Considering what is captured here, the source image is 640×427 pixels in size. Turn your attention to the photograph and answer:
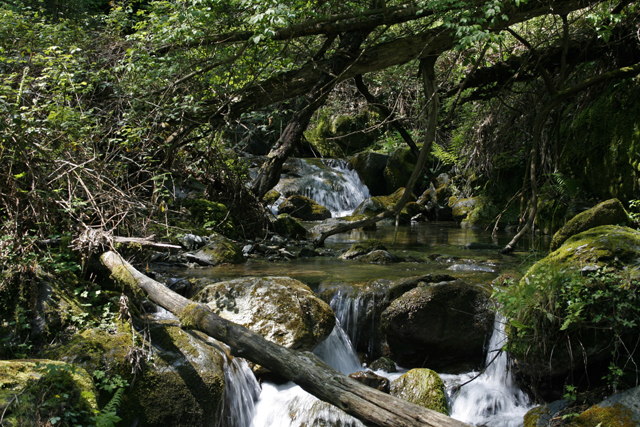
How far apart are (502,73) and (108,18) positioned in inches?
295

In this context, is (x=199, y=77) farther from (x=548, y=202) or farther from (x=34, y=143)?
(x=548, y=202)

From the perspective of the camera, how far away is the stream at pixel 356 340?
13.9 ft

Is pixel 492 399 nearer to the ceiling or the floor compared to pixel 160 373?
nearer to the floor

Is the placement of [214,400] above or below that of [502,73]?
below

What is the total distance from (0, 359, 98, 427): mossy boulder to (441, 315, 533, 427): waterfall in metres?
3.39

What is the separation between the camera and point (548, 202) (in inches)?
→ 350

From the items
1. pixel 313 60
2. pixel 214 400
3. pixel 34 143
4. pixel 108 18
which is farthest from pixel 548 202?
pixel 108 18

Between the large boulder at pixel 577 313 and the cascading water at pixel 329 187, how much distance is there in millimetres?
11063

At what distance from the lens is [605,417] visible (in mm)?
3330

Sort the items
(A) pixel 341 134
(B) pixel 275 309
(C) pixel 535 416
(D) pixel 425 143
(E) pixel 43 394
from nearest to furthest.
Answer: (E) pixel 43 394 < (C) pixel 535 416 < (B) pixel 275 309 < (D) pixel 425 143 < (A) pixel 341 134

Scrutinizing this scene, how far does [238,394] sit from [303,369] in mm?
1352

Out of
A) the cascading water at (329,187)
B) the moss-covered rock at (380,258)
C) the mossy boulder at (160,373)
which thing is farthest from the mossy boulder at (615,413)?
the cascading water at (329,187)

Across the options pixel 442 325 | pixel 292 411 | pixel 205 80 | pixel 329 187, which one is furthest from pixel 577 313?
pixel 329 187

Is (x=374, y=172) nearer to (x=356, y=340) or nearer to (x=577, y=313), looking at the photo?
(x=356, y=340)
